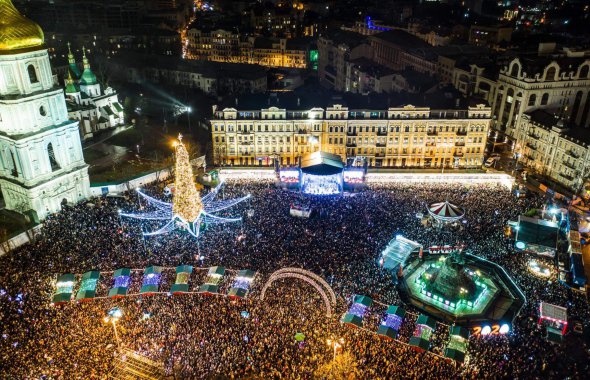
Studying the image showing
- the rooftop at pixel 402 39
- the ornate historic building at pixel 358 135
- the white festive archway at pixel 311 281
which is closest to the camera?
the white festive archway at pixel 311 281

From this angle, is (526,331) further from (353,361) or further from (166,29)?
(166,29)

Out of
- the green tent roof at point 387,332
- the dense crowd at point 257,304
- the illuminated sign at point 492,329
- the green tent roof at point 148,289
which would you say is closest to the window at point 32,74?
the dense crowd at point 257,304

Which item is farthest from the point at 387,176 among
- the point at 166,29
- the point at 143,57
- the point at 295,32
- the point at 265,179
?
the point at 166,29

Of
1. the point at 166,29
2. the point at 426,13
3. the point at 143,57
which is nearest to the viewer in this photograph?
the point at 143,57

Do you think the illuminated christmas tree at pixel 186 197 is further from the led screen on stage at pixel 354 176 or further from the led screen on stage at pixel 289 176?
the led screen on stage at pixel 354 176

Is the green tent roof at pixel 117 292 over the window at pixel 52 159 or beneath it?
beneath

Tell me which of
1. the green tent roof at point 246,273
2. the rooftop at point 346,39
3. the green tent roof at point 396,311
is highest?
the rooftop at point 346,39

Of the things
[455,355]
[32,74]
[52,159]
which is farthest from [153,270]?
[455,355]

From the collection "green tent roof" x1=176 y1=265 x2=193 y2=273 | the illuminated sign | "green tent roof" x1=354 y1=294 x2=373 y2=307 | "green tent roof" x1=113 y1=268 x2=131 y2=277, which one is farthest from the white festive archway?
"green tent roof" x1=113 y1=268 x2=131 y2=277
